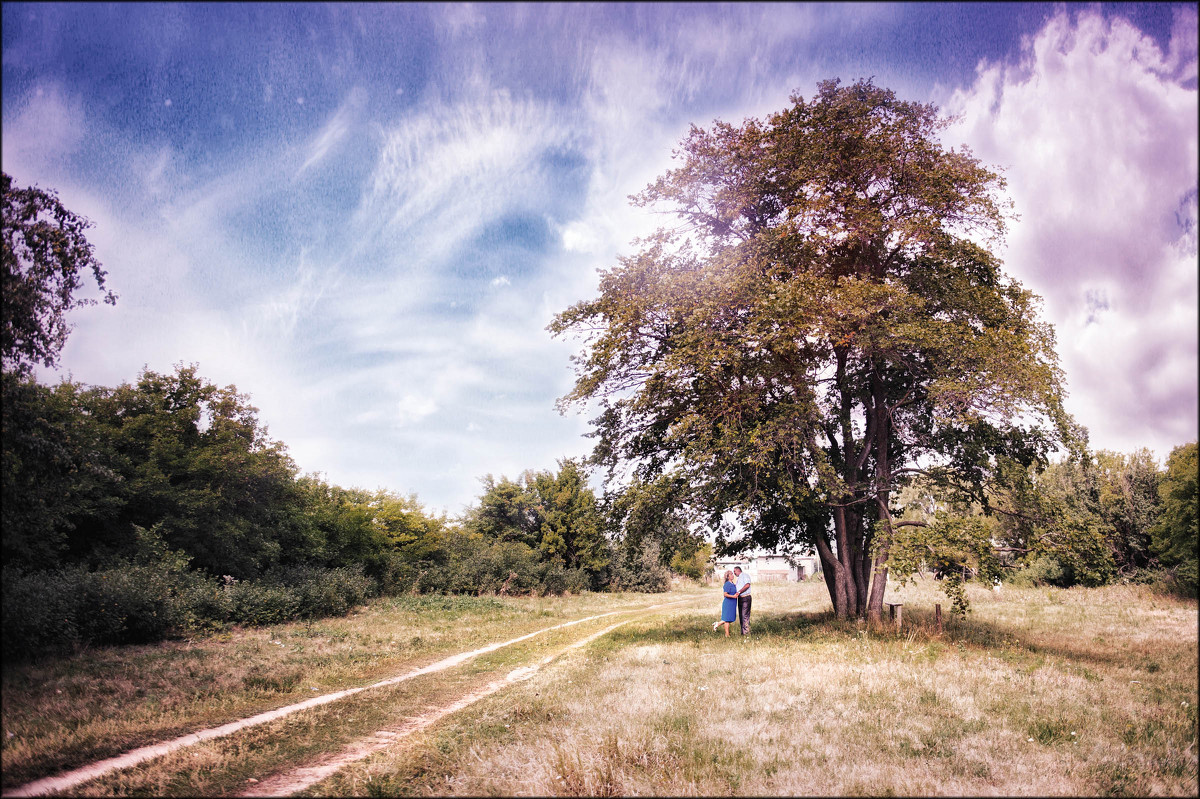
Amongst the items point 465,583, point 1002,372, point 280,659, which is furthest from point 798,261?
point 465,583

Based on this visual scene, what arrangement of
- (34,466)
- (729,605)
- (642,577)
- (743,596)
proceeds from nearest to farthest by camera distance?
(34,466) < (743,596) < (729,605) < (642,577)

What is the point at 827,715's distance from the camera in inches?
267

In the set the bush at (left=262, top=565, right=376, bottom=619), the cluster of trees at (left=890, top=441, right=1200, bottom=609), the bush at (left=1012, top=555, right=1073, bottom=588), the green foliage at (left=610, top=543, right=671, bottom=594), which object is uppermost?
the cluster of trees at (left=890, top=441, right=1200, bottom=609)

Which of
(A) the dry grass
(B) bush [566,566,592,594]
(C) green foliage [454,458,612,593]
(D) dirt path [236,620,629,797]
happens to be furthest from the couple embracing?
(C) green foliage [454,458,612,593]

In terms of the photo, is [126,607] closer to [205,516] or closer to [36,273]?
[36,273]

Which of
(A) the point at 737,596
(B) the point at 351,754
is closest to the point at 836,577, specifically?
(A) the point at 737,596

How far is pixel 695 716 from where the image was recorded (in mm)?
6906

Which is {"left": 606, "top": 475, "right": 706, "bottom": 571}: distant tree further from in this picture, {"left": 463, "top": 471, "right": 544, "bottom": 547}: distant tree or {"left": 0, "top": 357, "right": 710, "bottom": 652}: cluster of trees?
{"left": 463, "top": 471, "right": 544, "bottom": 547}: distant tree

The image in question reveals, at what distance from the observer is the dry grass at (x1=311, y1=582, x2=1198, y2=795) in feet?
15.6

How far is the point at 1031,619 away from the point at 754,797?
18859 mm

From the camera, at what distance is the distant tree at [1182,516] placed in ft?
13.6

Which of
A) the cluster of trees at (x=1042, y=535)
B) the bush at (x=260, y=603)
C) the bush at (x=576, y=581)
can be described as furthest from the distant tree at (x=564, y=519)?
the cluster of trees at (x=1042, y=535)

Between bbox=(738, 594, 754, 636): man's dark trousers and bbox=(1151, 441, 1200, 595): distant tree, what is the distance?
11.4 m

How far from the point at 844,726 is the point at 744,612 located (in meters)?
9.43
